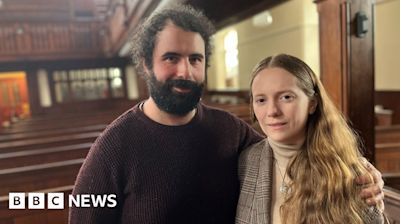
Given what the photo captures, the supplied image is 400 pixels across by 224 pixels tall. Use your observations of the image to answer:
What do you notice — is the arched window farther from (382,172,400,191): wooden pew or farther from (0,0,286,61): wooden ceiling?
(382,172,400,191): wooden pew

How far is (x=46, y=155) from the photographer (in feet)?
5.99

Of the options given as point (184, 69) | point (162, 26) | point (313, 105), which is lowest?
point (313, 105)

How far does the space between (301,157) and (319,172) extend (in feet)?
0.17

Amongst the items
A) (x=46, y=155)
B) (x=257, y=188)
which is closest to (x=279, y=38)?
(x=257, y=188)

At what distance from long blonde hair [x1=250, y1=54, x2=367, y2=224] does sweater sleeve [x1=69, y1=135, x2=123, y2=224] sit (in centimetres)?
42

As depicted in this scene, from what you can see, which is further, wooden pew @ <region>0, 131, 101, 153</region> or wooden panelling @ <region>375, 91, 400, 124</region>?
wooden panelling @ <region>375, 91, 400, 124</region>

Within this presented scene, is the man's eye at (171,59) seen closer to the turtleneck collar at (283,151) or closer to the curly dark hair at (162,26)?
the curly dark hair at (162,26)

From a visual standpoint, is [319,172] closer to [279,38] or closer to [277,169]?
[277,169]

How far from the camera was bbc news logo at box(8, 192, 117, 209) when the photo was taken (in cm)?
82

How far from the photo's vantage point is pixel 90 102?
5.61ft

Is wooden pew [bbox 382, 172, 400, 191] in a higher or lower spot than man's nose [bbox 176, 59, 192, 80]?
lower

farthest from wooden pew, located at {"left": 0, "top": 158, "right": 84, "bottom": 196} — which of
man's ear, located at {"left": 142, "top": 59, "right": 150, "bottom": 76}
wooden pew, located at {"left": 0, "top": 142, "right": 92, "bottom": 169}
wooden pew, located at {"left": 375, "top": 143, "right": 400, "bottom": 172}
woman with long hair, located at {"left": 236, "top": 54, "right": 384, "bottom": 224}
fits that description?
wooden pew, located at {"left": 375, "top": 143, "right": 400, "bottom": 172}

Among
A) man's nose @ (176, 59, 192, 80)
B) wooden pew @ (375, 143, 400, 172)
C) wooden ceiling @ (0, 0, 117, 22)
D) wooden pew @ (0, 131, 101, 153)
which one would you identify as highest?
wooden ceiling @ (0, 0, 117, 22)

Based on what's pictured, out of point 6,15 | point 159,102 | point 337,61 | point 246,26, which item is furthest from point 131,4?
point 159,102
